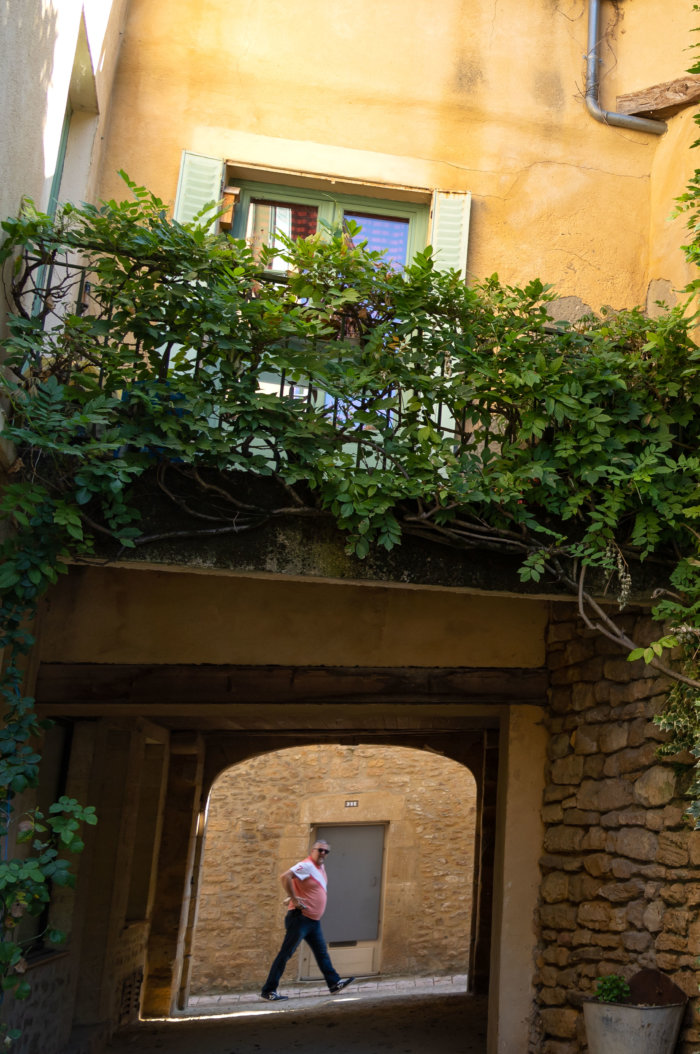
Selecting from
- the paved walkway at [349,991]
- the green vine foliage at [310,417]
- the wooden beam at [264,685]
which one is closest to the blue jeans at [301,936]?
the paved walkway at [349,991]

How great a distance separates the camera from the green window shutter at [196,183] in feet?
19.3

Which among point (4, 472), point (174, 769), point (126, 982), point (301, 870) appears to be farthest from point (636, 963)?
point (174, 769)

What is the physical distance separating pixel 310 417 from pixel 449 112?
3243 millimetres

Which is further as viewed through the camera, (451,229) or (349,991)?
(349,991)

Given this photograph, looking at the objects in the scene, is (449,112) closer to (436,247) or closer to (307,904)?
→ (436,247)

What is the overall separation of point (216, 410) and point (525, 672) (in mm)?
2998

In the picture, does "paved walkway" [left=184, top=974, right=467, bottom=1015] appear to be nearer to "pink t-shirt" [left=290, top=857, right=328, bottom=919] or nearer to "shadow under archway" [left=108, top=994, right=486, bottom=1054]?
"shadow under archway" [left=108, top=994, right=486, bottom=1054]

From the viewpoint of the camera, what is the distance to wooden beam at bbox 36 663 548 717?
18.7ft

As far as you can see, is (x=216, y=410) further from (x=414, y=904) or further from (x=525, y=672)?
(x=414, y=904)

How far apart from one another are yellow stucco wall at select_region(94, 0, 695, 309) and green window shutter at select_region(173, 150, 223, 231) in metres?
0.13

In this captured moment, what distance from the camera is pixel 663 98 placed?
6.41 meters

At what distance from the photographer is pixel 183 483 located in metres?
4.30

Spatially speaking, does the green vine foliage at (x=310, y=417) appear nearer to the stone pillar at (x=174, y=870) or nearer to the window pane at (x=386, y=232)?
the window pane at (x=386, y=232)

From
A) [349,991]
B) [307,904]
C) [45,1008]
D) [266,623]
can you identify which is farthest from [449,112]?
[349,991]
